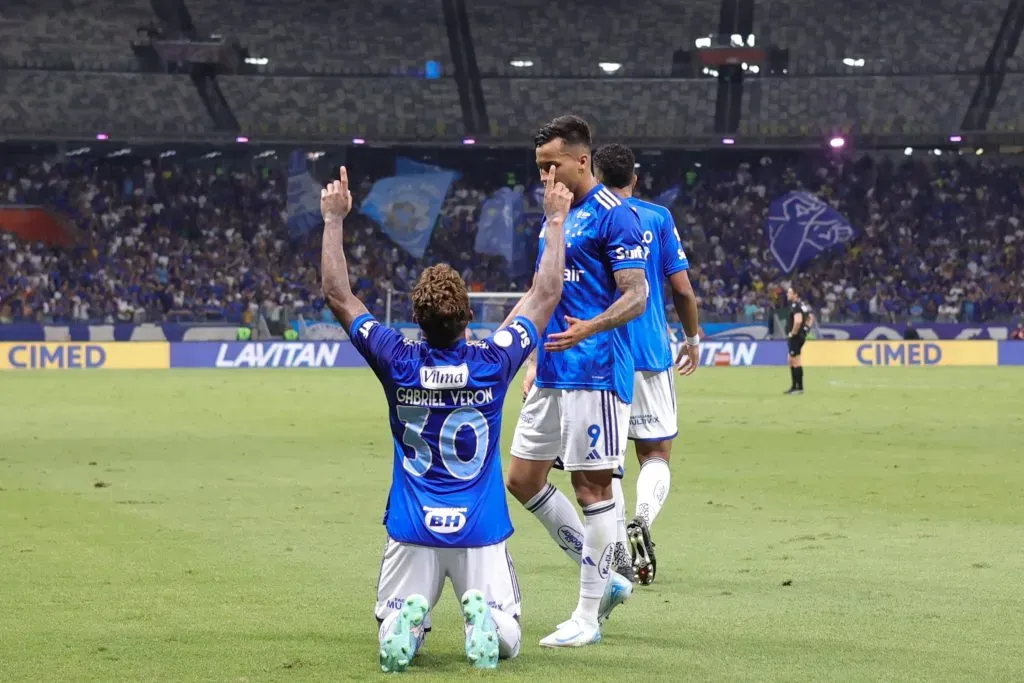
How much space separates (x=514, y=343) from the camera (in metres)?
5.95

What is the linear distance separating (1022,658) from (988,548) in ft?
10.9

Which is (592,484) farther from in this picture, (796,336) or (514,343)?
(796,336)

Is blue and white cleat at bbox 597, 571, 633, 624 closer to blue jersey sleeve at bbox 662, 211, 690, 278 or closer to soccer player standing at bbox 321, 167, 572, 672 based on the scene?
soccer player standing at bbox 321, 167, 572, 672

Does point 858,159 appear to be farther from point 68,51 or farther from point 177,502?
point 177,502

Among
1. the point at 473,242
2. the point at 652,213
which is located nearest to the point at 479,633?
the point at 652,213

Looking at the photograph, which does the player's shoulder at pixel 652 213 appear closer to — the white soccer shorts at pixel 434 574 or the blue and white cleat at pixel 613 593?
the blue and white cleat at pixel 613 593

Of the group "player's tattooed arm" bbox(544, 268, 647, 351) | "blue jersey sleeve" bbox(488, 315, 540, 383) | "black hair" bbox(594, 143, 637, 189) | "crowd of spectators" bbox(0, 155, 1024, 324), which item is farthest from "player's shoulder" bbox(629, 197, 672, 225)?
"crowd of spectators" bbox(0, 155, 1024, 324)

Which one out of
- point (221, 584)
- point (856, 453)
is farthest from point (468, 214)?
point (221, 584)

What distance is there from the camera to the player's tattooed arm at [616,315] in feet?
20.2

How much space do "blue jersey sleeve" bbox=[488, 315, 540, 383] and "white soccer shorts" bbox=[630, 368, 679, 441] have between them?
2.35 metres

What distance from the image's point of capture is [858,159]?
2082 inches

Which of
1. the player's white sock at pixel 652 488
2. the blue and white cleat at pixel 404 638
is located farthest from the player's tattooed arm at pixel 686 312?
the blue and white cleat at pixel 404 638

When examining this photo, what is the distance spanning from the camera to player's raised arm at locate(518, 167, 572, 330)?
20.0 feet

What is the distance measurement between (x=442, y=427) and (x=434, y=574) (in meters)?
0.62
